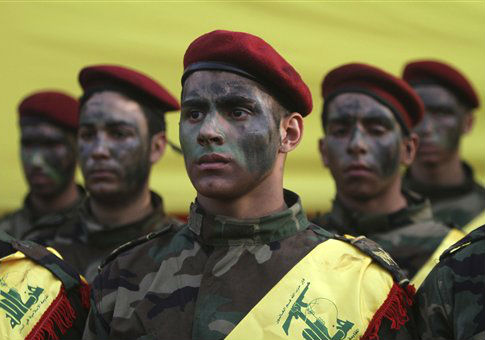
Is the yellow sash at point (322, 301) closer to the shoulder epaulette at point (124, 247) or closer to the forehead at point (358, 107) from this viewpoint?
the shoulder epaulette at point (124, 247)

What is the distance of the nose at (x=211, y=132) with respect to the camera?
11.1 feet

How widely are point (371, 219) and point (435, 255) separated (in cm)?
39

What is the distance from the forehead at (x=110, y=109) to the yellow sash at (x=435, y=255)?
1.75 meters

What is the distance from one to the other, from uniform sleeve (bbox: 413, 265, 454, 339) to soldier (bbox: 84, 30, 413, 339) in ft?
0.25

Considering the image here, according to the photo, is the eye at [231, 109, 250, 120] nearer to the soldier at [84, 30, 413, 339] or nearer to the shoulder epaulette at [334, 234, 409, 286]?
the soldier at [84, 30, 413, 339]

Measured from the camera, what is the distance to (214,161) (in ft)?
11.1

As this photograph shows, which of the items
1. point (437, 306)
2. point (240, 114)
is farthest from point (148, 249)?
point (437, 306)

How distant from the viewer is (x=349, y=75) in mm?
5234

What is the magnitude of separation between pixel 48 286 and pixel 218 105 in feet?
3.33

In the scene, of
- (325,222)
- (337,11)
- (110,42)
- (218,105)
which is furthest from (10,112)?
(218,105)

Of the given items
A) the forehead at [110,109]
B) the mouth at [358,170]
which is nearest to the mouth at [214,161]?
the mouth at [358,170]

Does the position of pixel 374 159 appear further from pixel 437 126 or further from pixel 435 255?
pixel 437 126

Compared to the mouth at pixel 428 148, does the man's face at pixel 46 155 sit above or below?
below

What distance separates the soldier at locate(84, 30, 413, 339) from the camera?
3.34 metres
